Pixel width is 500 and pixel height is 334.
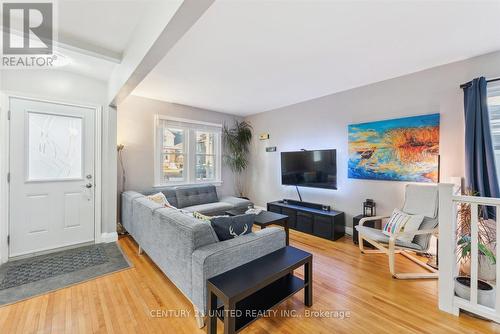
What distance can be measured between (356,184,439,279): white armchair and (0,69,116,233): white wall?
3.75 m

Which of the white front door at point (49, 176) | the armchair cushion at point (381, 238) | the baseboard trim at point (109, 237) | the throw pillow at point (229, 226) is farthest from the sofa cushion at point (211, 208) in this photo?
the armchair cushion at point (381, 238)

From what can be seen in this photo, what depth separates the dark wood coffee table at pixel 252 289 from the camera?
132 cm

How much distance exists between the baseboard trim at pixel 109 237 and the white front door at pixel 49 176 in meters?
0.15

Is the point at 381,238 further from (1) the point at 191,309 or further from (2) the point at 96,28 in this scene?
(2) the point at 96,28

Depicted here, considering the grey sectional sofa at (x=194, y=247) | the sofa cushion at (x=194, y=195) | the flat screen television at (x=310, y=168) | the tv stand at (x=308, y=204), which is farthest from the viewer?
the sofa cushion at (x=194, y=195)

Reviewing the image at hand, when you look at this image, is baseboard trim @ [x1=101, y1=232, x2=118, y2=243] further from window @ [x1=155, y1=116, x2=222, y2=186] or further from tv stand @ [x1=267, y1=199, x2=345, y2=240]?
tv stand @ [x1=267, y1=199, x2=345, y2=240]

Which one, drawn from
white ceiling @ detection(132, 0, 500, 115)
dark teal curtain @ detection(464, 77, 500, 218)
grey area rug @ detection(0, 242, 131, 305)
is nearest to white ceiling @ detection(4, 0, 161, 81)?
white ceiling @ detection(132, 0, 500, 115)

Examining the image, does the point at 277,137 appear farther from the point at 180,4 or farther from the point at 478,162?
the point at 180,4

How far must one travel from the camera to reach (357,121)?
354 cm

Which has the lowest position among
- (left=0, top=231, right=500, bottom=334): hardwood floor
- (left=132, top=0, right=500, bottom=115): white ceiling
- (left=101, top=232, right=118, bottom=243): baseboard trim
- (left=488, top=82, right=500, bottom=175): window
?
(left=0, top=231, right=500, bottom=334): hardwood floor

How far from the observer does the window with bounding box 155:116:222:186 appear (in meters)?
4.25

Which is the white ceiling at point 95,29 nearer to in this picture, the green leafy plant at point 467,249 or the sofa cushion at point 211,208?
the sofa cushion at point 211,208

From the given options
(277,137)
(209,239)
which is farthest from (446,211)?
(277,137)

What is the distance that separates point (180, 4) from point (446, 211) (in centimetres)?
254
